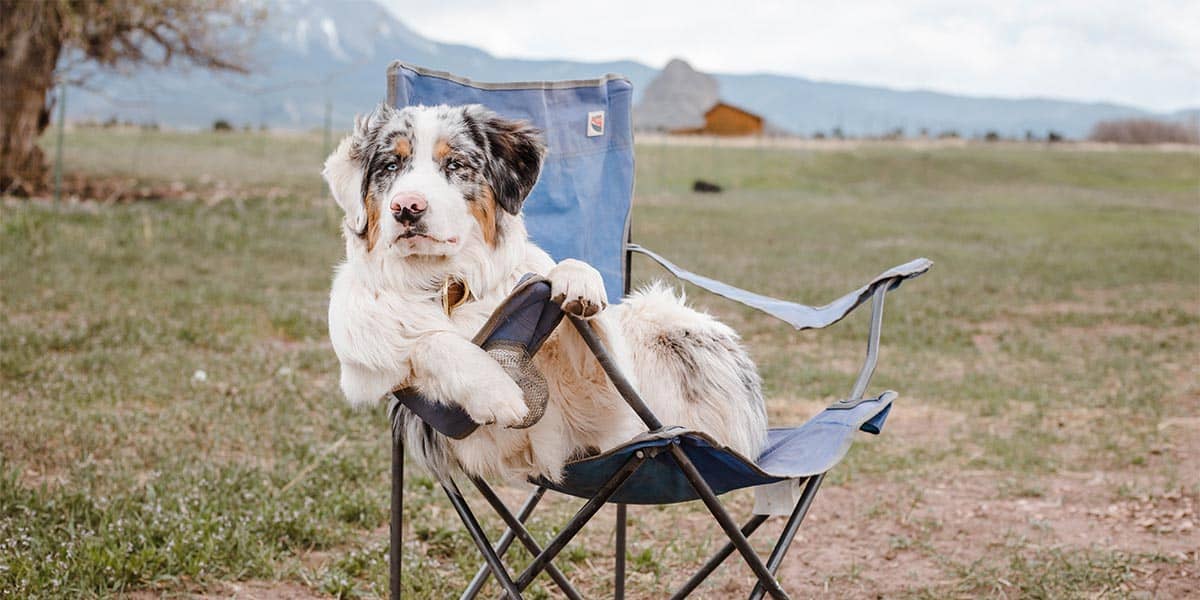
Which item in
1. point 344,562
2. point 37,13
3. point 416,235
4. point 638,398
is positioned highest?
point 37,13

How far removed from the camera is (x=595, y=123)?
337 cm

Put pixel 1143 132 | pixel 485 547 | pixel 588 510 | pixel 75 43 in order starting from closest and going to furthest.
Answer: pixel 588 510 < pixel 485 547 < pixel 75 43 < pixel 1143 132

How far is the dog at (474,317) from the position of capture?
2.14 meters

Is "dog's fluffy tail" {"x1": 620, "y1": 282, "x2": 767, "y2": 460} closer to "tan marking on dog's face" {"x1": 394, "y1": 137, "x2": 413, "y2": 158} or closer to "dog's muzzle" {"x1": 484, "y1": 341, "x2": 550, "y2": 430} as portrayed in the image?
"dog's muzzle" {"x1": 484, "y1": 341, "x2": 550, "y2": 430}

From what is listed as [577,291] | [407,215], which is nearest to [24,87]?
[407,215]

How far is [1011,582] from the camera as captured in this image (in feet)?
11.9

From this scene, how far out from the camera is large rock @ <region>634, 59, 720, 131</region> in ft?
208

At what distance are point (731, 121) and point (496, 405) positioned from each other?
54.1 meters

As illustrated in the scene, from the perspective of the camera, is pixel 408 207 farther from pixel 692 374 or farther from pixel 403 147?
pixel 692 374

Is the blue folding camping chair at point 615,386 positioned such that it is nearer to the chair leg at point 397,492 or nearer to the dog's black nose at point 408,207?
the chair leg at point 397,492

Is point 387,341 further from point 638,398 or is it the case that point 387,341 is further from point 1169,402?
point 1169,402

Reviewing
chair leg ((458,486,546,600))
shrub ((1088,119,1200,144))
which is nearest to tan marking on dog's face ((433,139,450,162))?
chair leg ((458,486,546,600))

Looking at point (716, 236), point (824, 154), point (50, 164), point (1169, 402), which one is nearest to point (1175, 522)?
point (1169, 402)

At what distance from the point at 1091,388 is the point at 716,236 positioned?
30.5 feet
